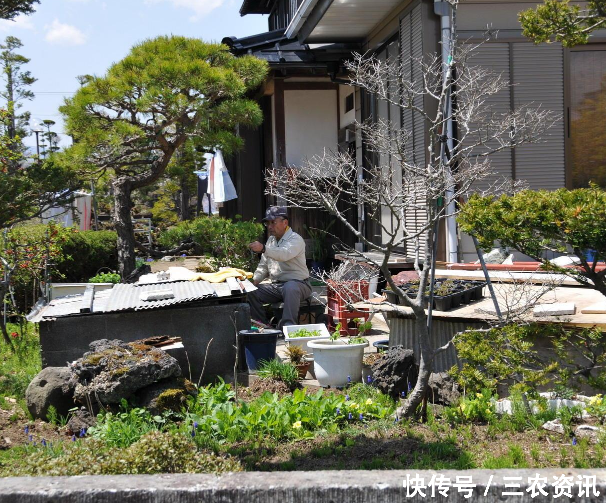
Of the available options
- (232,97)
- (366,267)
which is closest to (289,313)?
(366,267)

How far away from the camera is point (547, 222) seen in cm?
401

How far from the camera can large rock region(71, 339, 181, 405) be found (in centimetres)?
525

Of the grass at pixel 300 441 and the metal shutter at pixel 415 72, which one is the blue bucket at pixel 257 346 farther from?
the metal shutter at pixel 415 72

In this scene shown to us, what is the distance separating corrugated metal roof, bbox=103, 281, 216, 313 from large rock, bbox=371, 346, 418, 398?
5.78ft

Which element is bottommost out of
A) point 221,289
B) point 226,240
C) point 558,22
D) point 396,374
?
point 396,374

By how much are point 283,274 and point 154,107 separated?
10.7 ft

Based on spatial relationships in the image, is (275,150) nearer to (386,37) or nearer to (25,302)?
(386,37)

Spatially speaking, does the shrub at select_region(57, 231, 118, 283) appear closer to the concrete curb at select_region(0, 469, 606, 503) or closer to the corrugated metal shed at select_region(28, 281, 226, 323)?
the corrugated metal shed at select_region(28, 281, 226, 323)

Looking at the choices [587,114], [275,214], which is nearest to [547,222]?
[275,214]

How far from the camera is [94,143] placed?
409 inches

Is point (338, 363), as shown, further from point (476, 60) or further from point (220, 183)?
point (220, 183)

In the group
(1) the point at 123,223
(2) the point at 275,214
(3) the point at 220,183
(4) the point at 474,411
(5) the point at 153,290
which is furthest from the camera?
(3) the point at 220,183

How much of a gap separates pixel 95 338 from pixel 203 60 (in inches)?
214

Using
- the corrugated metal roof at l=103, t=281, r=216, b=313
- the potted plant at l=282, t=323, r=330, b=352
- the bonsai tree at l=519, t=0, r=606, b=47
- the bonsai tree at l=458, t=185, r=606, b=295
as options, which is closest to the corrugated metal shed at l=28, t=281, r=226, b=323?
the corrugated metal roof at l=103, t=281, r=216, b=313
